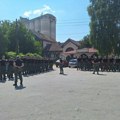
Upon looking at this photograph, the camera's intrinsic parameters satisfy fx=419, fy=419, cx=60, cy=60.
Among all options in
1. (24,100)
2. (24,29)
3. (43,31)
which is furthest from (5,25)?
(24,100)

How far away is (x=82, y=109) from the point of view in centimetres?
1353

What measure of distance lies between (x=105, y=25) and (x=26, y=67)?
26932 mm

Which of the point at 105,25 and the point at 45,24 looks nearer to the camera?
the point at 105,25

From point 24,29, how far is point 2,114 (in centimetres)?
7645

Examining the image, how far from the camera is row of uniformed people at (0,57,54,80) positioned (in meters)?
30.1

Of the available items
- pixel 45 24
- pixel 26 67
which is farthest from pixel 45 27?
pixel 26 67

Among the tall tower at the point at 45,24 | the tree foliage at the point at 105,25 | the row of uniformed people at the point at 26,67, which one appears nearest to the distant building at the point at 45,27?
the tall tower at the point at 45,24

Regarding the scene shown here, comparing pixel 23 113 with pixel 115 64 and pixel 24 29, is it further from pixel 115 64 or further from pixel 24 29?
pixel 24 29

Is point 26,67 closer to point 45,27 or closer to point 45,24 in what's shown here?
point 45,24

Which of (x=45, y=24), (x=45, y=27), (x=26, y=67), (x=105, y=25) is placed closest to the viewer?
(x=26, y=67)

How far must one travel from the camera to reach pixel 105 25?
6262 centimetres

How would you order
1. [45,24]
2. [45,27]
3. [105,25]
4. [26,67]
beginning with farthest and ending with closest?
1. [45,27]
2. [45,24]
3. [105,25]
4. [26,67]

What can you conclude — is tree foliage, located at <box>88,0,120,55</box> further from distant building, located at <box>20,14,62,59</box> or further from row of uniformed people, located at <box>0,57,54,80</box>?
distant building, located at <box>20,14,62,59</box>

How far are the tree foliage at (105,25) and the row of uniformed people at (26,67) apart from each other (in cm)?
1197
